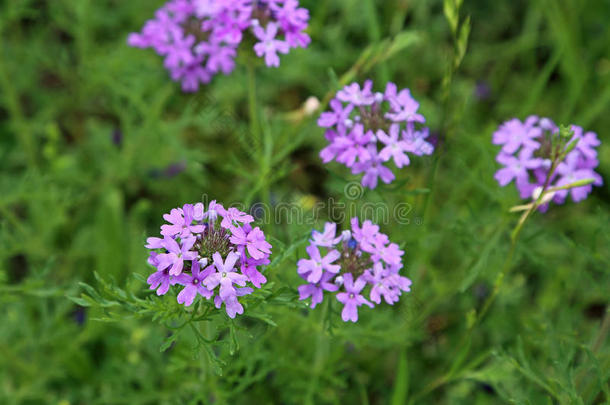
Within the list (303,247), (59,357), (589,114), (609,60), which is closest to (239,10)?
(303,247)

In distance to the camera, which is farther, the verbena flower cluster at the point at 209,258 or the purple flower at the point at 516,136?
the purple flower at the point at 516,136

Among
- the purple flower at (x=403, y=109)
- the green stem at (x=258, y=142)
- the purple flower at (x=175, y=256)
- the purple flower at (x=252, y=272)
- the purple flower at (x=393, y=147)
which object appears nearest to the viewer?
the purple flower at (x=175, y=256)

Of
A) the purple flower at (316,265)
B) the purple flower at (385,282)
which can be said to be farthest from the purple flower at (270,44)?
the purple flower at (385,282)

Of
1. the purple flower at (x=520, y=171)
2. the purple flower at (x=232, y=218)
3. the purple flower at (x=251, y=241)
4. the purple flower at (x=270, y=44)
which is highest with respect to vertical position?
the purple flower at (x=270, y=44)

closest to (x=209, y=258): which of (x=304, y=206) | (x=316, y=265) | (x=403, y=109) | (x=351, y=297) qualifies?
(x=316, y=265)

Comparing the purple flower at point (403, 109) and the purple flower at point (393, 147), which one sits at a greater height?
the purple flower at point (403, 109)

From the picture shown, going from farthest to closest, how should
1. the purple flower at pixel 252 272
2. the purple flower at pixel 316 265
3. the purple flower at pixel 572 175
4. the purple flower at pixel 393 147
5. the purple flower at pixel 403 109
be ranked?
the purple flower at pixel 572 175
the purple flower at pixel 403 109
the purple flower at pixel 393 147
the purple flower at pixel 316 265
the purple flower at pixel 252 272

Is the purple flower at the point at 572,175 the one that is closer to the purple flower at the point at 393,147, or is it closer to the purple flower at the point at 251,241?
the purple flower at the point at 393,147

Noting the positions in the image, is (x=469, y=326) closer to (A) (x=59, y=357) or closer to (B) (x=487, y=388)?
(B) (x=487, y=388)
